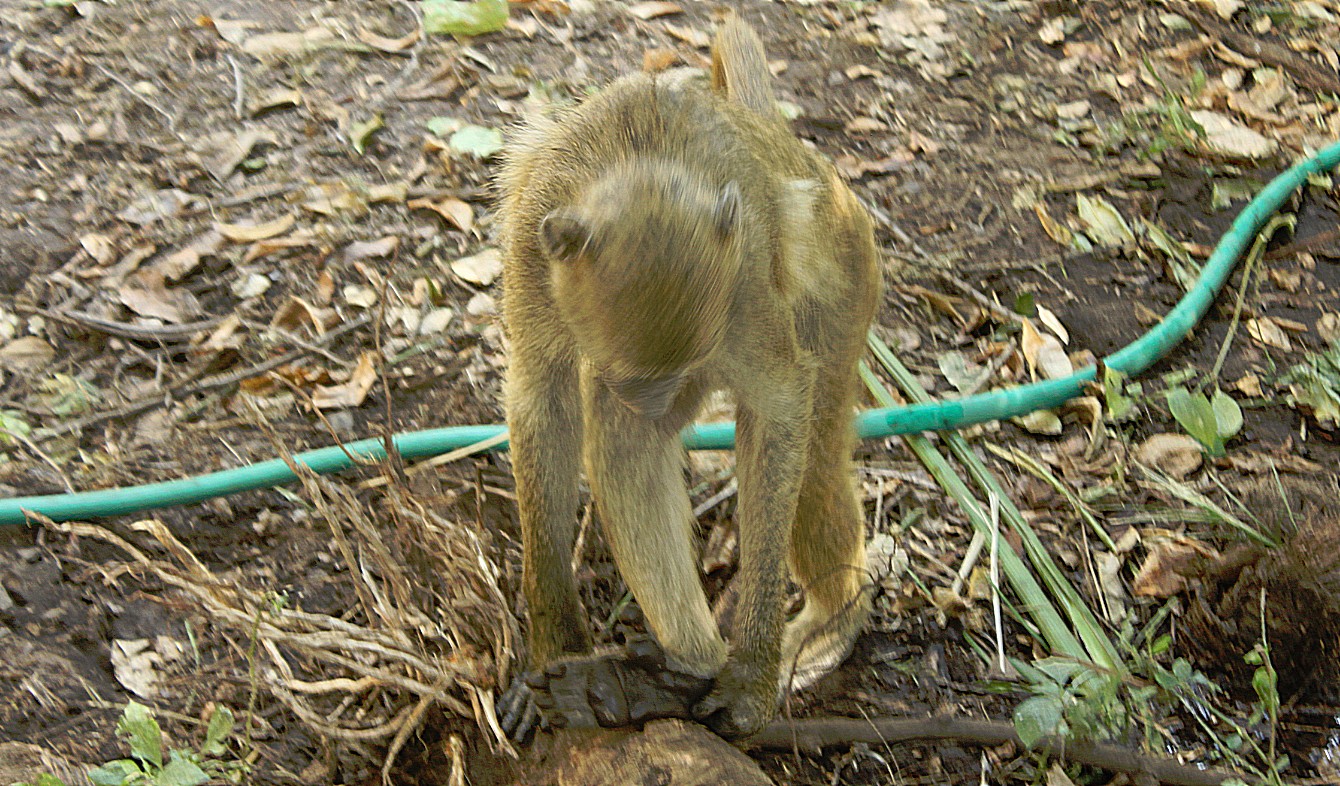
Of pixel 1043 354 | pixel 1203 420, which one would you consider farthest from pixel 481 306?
pixel 1203 420

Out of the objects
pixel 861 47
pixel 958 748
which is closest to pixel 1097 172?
pixel 861 47

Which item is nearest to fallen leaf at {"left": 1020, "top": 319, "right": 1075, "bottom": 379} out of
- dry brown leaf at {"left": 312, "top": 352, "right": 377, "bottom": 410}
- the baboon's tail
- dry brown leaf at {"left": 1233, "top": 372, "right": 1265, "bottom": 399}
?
dry brown leaf at {"left": 1233, "top": 372, "right": 1265, "bottom": 399}

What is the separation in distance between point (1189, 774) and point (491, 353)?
2765 millimetres

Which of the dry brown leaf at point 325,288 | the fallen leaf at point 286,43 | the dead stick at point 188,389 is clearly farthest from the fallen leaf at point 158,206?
the fallen leaf at point 286,43

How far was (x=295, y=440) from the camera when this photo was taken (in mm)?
4004

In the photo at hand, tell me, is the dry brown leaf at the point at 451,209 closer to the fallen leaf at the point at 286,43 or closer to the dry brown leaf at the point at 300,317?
the dry brown leaf at the point at 300,317

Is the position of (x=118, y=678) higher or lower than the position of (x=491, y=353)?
lower

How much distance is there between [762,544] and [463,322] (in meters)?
2.02

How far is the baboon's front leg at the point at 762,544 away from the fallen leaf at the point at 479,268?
6.70 ft

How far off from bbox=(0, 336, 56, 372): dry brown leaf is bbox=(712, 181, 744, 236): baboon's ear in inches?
121

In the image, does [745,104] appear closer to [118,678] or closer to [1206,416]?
[1206,416]

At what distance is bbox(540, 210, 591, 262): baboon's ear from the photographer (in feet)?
7.35

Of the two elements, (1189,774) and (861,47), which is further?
(861,47)

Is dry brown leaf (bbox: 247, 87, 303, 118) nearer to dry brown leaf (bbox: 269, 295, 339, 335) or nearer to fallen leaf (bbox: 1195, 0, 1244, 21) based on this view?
dry brown leaf (bbox: 269, 295, 339, 335)
